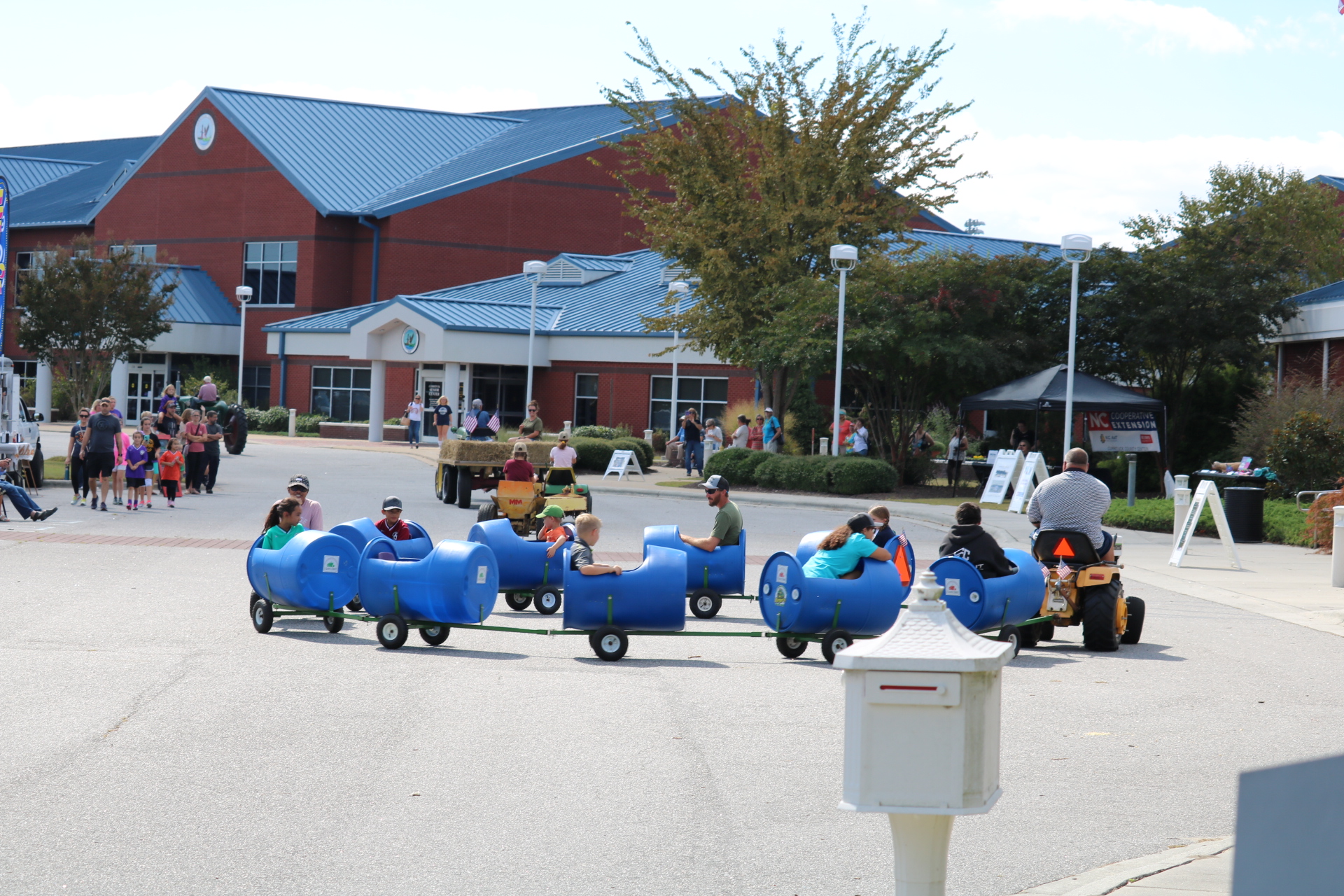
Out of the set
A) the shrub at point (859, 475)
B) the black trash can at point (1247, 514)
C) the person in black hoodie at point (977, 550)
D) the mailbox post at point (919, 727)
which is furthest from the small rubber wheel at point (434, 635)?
the shrub at point (859, 475)

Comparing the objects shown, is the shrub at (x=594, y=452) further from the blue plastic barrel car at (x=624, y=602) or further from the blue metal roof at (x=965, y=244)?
the blue plastic barrel car at (x=624, y=602)

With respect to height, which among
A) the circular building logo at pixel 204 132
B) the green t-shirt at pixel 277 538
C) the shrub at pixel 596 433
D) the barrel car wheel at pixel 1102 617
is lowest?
the barrel car wheel at pixel 1102 617

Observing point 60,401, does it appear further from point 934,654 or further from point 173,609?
point 934,654

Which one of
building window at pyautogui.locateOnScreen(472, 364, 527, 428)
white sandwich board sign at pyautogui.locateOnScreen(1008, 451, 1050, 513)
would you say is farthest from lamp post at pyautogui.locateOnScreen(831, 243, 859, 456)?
building window at pyautogui.locateOnScreen(472, 364, 527, 428)

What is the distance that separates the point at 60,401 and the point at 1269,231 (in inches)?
1706

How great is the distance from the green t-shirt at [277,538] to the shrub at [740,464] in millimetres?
19855

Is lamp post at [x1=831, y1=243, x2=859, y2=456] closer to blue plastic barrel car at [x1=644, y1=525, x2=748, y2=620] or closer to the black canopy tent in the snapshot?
the black canopy tent

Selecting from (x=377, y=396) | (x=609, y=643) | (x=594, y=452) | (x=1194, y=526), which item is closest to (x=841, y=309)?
(x=594, y=452)

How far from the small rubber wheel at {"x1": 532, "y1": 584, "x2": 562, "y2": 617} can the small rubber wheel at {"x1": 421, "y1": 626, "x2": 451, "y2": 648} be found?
Answer: 7.43ft

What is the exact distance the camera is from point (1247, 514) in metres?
22.4

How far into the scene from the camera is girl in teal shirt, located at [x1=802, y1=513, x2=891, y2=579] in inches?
452

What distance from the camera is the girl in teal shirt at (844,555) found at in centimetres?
1148

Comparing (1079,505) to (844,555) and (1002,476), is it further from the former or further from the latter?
(1002,476)

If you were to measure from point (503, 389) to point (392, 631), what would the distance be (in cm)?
3932
